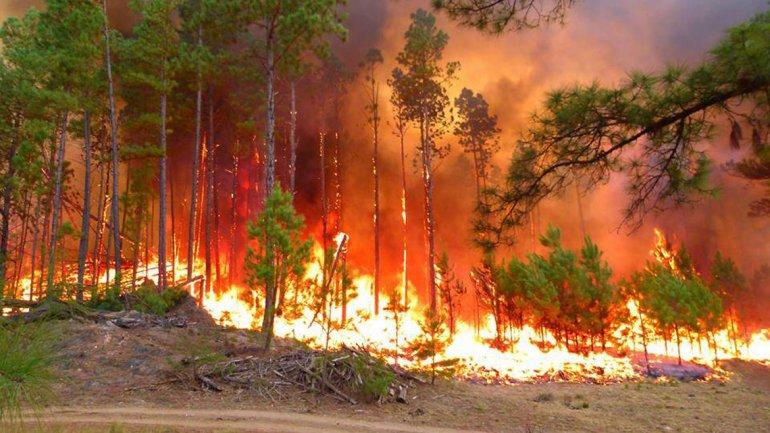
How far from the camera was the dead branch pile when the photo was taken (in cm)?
1120

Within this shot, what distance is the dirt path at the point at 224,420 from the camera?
29.1 ft

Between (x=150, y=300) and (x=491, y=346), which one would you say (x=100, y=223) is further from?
(x=491, y=346)

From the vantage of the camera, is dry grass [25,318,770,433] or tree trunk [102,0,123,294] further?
tree trunk [102,0,123,294]

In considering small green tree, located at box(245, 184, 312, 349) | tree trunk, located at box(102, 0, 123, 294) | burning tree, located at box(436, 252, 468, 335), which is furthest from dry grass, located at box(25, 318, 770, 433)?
burning tree, located at box(436, 252, 468, 335)

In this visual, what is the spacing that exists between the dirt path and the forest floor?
0.07 feet

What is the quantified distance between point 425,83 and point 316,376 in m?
21.7

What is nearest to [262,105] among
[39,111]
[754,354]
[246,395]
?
[39,111]

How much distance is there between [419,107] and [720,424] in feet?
74.8

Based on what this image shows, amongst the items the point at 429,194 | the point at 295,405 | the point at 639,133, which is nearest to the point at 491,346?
the point at 429,194

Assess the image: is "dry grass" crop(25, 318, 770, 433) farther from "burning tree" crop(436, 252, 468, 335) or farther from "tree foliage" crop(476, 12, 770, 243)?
"burning tree" crop(436, 252, 468, 335)

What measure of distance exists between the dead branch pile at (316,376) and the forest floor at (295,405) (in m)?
0.29

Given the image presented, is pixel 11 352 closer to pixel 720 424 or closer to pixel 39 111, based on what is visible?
pixel 720 424

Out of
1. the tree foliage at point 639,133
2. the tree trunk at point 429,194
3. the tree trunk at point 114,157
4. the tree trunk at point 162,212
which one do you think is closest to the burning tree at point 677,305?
the tree trunk at point 429,194

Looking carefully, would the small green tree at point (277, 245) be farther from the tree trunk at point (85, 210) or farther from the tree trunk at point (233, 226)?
the tree trunk at point (233, 226)
